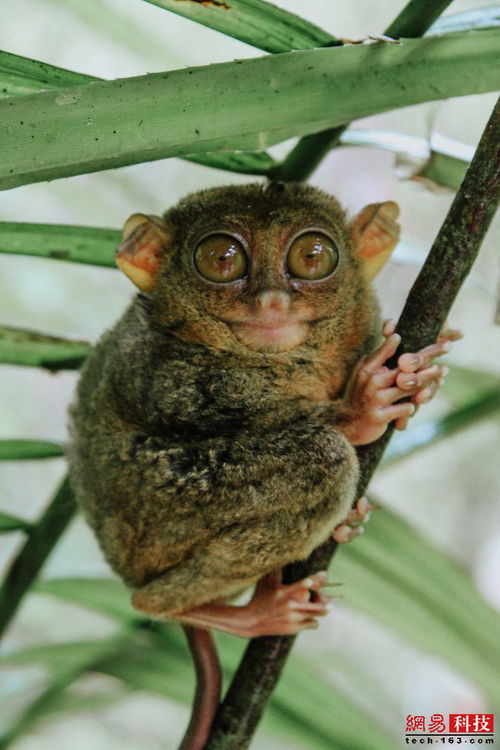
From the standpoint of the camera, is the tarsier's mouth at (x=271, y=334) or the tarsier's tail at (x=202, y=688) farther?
the tarsier's mouth at (x=271, y=334)

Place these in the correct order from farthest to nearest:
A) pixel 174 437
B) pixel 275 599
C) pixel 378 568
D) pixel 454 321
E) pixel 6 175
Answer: pixel 454 321 < pixel 378 568 < pixel 174 437 < pixel 275 599 < pixel 6 175

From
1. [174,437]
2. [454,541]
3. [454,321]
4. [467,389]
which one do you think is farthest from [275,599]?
[454,541]

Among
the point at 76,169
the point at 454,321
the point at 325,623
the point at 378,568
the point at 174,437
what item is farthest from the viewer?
the point at 325,623

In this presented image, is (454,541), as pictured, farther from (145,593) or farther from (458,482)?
(145,593)

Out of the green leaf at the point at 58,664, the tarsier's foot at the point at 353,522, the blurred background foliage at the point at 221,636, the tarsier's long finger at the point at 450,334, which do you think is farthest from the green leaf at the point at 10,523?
the tarsier's long finger at the point at 450,334

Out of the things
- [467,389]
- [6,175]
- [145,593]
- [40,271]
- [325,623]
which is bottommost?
[145,593]

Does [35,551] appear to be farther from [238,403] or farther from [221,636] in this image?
[238,403]

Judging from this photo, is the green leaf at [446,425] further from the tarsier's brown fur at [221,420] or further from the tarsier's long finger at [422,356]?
the tarsier's long finger at [422,356]
